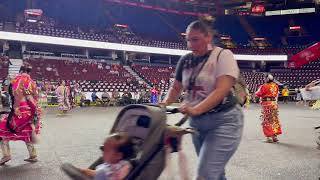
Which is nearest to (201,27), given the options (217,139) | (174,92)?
(174,92)

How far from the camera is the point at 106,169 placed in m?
2.55

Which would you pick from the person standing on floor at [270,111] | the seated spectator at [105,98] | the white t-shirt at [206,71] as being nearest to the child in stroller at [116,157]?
the white t-shirt at [206,71]

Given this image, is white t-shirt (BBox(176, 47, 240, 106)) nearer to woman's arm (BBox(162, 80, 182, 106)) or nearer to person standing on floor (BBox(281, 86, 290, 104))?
woman's arm (BBox(162, 80, 182, 106))

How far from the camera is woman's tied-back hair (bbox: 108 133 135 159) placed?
254 centimetres

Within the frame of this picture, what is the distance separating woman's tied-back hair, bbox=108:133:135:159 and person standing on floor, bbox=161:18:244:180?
17.1 inches

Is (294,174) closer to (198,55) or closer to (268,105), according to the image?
(198,55)

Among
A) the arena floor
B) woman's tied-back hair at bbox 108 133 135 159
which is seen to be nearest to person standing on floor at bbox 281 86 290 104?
the arena floor

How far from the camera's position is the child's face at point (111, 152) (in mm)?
2520

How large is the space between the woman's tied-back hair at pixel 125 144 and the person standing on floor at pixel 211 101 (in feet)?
1.43

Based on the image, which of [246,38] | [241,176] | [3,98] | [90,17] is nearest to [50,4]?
[90,17]

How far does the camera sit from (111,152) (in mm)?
2525

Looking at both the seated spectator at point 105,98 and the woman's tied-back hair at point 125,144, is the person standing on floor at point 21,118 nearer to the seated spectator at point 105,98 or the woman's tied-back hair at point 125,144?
the woman's tied-back hair at point 125,144

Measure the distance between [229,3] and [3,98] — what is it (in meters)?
34.6

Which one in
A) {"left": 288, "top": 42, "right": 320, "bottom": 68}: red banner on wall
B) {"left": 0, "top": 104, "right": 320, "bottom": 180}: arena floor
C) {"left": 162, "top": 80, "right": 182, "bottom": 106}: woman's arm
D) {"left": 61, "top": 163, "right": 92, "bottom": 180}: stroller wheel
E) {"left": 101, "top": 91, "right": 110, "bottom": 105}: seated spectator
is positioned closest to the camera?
{"left": 61, "top": 163, "right": 92, "bottom": 180}: stroller wheel
